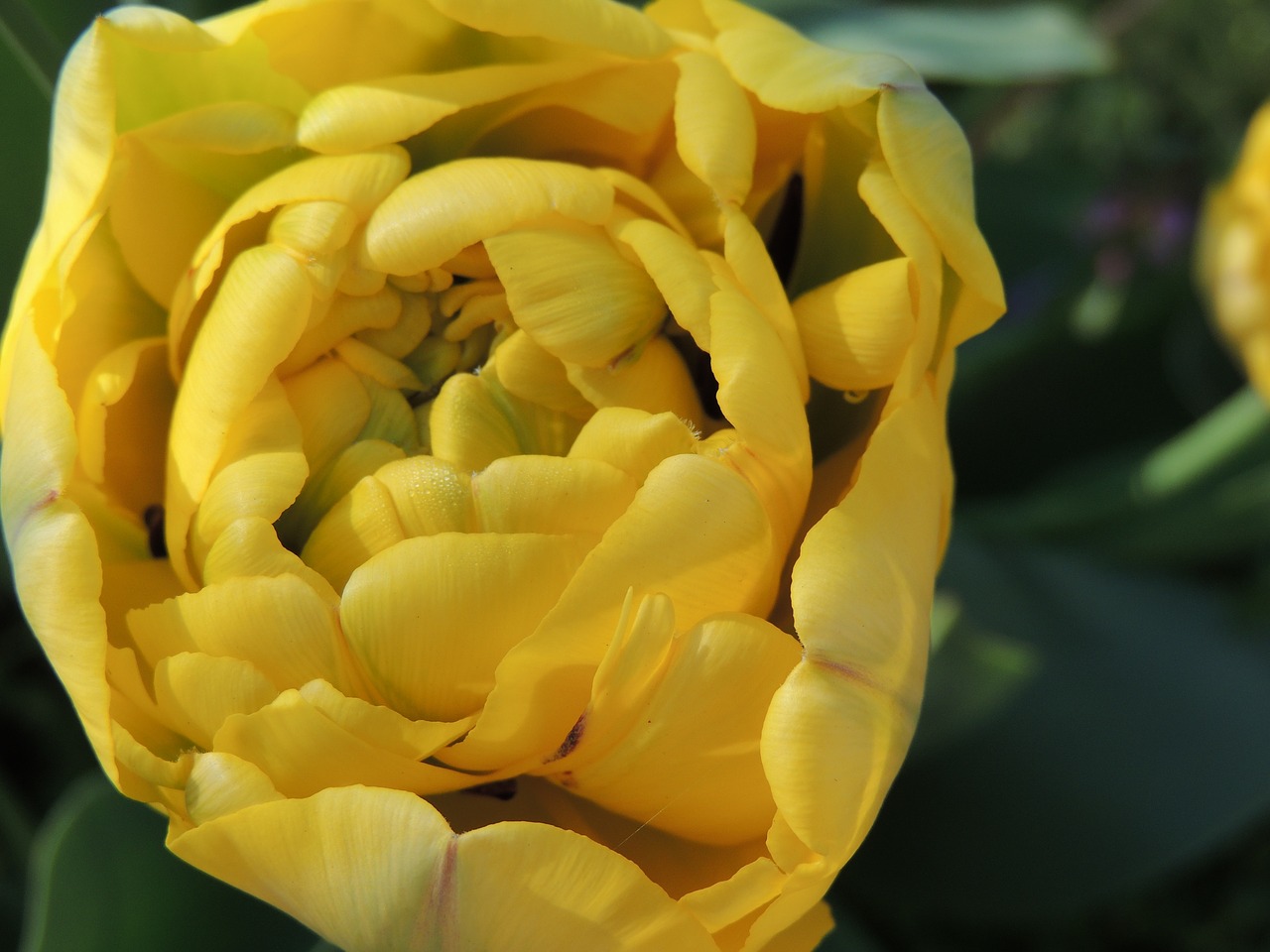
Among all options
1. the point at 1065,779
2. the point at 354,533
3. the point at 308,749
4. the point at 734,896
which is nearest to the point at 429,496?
the point at 354,533

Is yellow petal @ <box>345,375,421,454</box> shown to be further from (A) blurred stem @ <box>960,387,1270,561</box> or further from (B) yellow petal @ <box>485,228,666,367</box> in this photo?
(A) blurred stem @ <box>960,387,1270,561</box>

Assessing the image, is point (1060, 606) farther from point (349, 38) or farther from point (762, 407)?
point (349, 38)

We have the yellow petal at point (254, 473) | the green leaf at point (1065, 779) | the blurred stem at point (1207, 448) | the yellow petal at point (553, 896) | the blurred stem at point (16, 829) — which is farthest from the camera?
the blurred stem at point (1207, 448)

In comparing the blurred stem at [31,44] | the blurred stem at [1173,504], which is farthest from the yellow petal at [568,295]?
the blurred stem at [1173,504]

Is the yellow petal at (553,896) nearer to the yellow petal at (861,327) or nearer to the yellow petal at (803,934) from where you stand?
the yellow petal at (803,934)

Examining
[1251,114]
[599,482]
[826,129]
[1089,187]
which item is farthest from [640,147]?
[1251,114]
